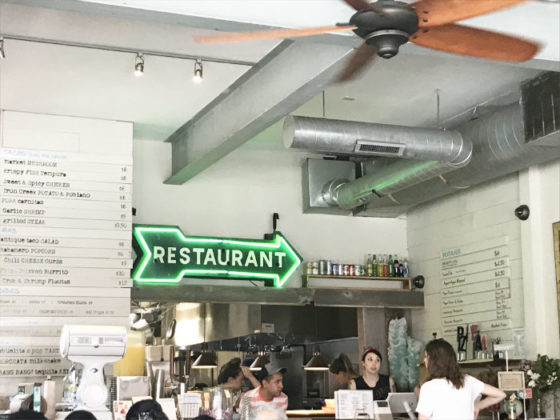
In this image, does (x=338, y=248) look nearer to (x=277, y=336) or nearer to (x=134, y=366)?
(x=277, y=336)

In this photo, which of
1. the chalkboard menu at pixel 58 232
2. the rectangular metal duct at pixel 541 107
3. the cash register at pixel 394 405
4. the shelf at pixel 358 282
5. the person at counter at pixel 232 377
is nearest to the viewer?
the cash register at pixel 394 405

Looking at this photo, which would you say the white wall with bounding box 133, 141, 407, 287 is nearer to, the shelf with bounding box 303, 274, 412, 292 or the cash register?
the shelf with bounding box 303, 274, 412, 292

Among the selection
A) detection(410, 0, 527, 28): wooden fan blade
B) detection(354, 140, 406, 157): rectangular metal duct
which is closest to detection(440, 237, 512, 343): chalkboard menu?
detection(354, 140, 406, 157): rectangular metal duct

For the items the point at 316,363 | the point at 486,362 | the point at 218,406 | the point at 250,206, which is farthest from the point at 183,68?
the point at 316,363

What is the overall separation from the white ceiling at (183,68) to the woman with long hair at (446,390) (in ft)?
5.79

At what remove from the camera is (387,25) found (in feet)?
13.1

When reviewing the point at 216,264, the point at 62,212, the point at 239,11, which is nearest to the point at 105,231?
the point at 62,212

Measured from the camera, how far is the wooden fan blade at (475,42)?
13.4ft

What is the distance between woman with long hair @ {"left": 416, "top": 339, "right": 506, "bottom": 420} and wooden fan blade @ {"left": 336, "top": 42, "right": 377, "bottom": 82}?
1655mm

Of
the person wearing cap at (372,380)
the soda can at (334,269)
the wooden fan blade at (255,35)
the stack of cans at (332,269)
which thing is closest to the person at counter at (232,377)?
the stack of cans at (332,269)

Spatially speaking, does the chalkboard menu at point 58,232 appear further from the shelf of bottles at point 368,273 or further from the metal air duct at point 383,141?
the shelf of bottles at point 368,273

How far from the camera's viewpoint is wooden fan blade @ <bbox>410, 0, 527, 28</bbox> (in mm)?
3666

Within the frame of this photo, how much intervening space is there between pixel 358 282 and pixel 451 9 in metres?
5.62

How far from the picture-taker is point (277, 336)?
9.35 m
